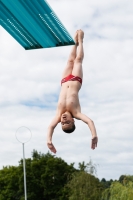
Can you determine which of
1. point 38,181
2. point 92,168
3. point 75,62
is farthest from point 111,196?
A: point 38,181

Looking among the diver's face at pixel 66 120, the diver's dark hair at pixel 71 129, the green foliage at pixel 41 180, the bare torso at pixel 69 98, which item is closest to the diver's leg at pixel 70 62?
the bare torso at pixel 69 98

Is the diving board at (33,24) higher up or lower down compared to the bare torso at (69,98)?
higher up

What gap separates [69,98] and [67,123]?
0.63m

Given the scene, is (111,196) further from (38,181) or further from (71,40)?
(38,181)

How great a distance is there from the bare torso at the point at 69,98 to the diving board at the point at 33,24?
88cm

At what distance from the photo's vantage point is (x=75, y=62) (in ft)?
32.2

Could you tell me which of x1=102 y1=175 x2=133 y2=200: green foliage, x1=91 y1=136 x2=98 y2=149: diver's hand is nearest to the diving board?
x1=91 y1=136 x2=98 y2=149: diver's hand

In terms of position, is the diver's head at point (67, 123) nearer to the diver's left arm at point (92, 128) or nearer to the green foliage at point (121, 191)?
the diver's left arm at point (92, 128)

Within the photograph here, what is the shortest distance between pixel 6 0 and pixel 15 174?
48.2 meters

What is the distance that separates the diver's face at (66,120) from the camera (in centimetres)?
876

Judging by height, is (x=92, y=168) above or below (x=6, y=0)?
above

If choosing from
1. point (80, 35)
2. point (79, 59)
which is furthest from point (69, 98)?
point (80, 35)

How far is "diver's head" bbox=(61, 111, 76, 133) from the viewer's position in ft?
28.7

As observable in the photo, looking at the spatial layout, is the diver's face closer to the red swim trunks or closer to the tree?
the red swim trunks
